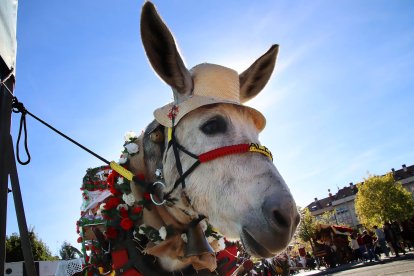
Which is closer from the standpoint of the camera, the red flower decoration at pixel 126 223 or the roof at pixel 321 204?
the red flower decoration at pixel 126 223

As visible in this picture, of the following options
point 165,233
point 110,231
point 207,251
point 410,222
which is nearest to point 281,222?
point 207,251

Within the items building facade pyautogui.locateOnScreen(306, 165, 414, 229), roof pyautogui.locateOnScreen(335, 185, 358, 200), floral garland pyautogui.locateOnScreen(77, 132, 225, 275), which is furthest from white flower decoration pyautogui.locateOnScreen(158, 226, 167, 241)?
roof pyautogui.locateOnScreen(335, 185, 358, 200)

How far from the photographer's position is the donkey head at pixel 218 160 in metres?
1.93

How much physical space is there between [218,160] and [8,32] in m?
1.61

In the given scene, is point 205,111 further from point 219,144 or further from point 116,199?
point 116,199

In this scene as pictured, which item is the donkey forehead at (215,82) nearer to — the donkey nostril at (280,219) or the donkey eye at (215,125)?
the donkey eye at (215,125)

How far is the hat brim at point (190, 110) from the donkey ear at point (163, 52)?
191 mm

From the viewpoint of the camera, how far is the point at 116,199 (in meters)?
3.40

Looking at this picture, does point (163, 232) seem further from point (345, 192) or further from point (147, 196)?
point (345, 192)

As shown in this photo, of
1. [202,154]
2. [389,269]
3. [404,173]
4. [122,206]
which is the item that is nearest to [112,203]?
[122,206]

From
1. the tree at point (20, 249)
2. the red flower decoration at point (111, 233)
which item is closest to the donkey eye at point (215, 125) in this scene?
the red flower decoration at point (111, 233)

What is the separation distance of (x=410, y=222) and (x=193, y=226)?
25.7m

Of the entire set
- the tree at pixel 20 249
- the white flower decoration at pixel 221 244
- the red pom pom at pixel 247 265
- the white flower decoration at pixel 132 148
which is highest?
the tree at pixel 20 249

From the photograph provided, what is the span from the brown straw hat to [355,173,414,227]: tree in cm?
5880
